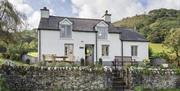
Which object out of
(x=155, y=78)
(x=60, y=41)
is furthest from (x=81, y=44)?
(x=155, y=78)

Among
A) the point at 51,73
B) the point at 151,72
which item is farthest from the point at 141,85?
the point at 51,73

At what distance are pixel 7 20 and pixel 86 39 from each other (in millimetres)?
11191

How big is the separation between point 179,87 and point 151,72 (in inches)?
102

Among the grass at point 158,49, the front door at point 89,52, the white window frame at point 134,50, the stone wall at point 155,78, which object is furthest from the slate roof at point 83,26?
the stone wall at point 155,78

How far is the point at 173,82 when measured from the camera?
1059 inches

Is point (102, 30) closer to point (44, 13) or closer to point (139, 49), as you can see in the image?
point (139, 49)

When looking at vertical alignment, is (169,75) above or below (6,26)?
below

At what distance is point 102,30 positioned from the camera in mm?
42625

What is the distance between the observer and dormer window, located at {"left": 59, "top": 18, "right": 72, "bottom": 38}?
40500 millimetres

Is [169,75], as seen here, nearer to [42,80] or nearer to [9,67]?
[42,80]

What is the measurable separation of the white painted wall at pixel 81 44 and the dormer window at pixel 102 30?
1.73ft

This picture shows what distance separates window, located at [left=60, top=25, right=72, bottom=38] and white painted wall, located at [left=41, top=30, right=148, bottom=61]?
48 centimetres

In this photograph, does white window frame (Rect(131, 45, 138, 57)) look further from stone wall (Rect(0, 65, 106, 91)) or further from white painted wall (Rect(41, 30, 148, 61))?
stone wall (Rect(0, 65, 106, 91))

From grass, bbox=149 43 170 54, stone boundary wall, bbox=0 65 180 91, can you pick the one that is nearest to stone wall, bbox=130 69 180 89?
stone boundary wall, bbox=0 65 180 91
